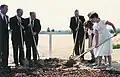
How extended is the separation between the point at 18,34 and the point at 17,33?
0.04 metres

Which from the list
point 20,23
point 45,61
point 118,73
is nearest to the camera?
point 118,73

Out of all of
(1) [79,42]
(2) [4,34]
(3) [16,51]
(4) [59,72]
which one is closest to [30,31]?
(3) [16,51]

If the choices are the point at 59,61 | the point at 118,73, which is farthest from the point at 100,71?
the point at 59,61

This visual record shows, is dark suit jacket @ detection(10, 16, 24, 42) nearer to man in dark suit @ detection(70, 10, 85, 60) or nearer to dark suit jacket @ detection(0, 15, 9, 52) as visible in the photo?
dark suit jacket @ detection(0, 15, 9, 52)

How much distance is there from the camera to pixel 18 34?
1120cm

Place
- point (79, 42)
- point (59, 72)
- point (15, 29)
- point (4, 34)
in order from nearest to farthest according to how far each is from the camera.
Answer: point (59, 72) < point (4, 34) < point (15, 29) < point (79, 42)

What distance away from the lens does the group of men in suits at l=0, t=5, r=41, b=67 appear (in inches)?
421

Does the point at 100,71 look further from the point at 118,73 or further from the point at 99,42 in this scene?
the point at 99,42

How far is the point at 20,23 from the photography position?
440 inches

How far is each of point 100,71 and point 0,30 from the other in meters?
2.81

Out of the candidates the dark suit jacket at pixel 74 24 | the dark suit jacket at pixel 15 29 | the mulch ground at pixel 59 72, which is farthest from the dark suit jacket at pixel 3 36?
the dark suit jacket at pixel 74 24

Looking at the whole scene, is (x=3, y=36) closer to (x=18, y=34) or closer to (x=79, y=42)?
(x=18, y=34)

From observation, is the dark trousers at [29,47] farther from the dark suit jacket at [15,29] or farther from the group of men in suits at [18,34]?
the dark suit jacket at [15,29]

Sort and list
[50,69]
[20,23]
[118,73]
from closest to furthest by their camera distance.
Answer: [118,73] < [50,69] < [20,23]
